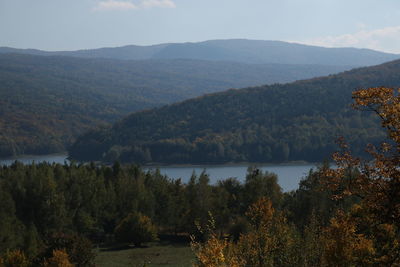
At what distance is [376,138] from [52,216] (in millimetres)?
94981

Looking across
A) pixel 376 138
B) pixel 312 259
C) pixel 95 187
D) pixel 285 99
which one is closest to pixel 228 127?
pixel 285 99

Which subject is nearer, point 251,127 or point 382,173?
point 382,173

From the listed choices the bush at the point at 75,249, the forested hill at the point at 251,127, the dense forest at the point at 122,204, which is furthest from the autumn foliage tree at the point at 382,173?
the forested hill at the point at 251,127

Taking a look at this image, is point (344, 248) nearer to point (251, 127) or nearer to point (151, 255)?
point (151, 255)

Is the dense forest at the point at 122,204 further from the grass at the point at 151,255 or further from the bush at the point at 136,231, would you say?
the grass at the point at 151,255

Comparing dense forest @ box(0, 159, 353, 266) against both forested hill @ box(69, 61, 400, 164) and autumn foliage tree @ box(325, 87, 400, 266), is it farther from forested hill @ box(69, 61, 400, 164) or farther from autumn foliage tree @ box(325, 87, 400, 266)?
forested hill @ box(69, 61, 400, 164)

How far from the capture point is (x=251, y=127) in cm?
16300

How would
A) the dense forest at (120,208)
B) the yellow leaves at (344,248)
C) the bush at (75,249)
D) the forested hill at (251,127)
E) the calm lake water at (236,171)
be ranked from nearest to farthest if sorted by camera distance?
the yellow leaves at (344,248)
the bush at (75,249)
the dense forest at (120,208)
the calm lake water at (236,171)
the forested hill at (251,127)

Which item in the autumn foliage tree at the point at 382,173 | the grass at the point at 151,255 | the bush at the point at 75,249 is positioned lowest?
the grass at the point at 151,255

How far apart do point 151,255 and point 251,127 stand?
122046mm

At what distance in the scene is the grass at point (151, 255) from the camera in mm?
38987

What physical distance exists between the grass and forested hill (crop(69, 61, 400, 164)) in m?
85.8

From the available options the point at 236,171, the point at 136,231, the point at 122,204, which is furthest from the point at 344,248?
the point at 236,171

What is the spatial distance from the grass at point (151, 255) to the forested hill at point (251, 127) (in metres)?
85.8
